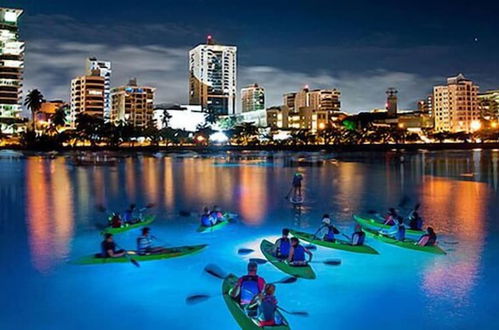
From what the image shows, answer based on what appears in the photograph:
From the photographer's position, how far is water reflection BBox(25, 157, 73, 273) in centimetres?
1552

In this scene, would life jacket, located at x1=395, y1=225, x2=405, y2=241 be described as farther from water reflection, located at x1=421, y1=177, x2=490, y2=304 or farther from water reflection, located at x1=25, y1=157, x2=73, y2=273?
water reflection, located at x1=25, y1=157, x2=73, y2=273

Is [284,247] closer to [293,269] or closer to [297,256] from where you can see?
[297,256]

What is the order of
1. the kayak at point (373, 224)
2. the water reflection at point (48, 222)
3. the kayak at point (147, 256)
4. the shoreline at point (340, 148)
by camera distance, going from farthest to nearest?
the shoreline at point (340, 148) < the kayak at point (373, 224) < the water reflection at point (48, 222) < the kayak at point (147, 256)

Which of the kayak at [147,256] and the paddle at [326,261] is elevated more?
the kayak at [147,256]

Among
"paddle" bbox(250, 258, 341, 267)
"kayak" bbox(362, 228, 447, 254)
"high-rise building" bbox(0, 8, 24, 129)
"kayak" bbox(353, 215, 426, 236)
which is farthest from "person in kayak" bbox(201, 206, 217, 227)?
"high-rise building" bbox(0, 8, 24, 129)

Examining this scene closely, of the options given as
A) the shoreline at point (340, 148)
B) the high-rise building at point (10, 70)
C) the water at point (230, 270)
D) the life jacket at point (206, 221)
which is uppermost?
the high-rise building at point (10, 70)

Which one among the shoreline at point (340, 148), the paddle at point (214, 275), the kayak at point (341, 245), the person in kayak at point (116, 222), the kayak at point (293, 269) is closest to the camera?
the paddle at point (214, 275)

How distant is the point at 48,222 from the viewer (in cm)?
2098

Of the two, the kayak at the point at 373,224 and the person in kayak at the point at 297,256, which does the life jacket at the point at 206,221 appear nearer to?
the kayak at the point at 373,224

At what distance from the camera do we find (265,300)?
9375 millimetres

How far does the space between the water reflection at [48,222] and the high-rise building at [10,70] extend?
148 meters

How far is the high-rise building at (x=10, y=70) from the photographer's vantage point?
167 meters


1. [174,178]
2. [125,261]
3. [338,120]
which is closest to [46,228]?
[125,261]

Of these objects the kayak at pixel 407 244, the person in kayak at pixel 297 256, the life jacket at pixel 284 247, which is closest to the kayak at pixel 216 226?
the life jacket at pixel 284 247
